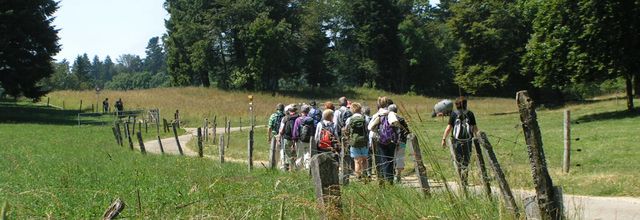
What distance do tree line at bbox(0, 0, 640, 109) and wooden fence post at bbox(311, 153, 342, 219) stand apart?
3082cm

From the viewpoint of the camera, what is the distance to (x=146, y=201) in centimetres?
934

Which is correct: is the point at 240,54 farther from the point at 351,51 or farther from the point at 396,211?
the point at 396,211

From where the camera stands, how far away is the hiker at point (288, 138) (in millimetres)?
16156

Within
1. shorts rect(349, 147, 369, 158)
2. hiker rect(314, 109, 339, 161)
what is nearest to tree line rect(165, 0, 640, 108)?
hiker rect(314, 109, 339, 161)

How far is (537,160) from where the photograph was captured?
4555mm

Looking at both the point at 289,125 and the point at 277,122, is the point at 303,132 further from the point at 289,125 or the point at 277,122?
the point at 277,122

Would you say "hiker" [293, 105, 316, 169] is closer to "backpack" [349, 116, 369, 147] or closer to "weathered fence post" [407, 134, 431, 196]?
"backpack" [349, 116, 369, 147]

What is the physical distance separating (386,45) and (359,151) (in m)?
78.8

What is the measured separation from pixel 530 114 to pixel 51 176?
450 inches

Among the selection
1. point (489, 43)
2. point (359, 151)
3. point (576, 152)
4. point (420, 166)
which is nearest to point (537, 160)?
point (420, 166)

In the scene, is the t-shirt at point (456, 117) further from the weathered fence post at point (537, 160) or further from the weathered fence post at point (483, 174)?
the weathered fence post at point (537, 160)

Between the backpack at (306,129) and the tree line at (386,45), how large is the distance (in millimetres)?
22171

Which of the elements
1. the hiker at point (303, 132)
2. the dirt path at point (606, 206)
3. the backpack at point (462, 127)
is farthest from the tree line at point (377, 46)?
the dirt path at point (606, 206)

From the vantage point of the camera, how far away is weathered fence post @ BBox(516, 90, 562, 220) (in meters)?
4.54
